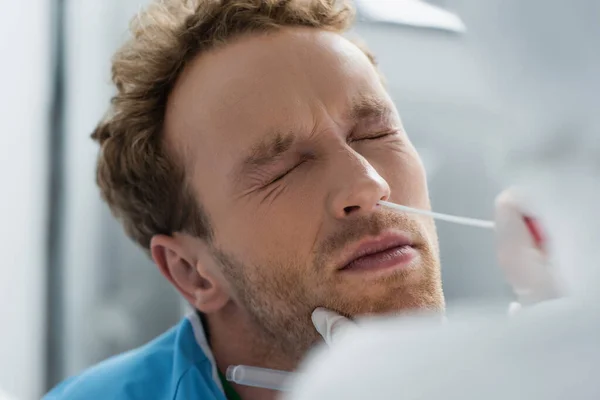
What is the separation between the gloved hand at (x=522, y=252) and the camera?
574 mm

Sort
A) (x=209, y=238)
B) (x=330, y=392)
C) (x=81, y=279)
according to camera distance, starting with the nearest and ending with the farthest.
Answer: (x=330, y=392), (x=209, y=238), (x=81, y=279)

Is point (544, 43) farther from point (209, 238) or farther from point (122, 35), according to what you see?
point (122, 35)

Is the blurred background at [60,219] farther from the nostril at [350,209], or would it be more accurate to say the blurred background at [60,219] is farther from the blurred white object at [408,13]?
the nostril at [350,209]

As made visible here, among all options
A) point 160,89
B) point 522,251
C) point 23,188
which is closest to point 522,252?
point 522,251

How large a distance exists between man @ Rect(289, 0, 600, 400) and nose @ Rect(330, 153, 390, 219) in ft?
1.29

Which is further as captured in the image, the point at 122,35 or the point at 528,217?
the point at 122,35

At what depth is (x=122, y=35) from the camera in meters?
1.88

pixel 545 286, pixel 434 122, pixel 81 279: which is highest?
pixel 545 286

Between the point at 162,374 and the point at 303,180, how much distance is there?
53 centimetres

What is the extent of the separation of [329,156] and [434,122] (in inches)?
17.8

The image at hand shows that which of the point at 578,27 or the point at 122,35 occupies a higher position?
the point at 578,27

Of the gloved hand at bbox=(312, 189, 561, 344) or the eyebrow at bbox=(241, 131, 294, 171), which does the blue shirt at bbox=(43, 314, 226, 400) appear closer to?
the eyebrow at bbox=(241, 131, 294, 171)

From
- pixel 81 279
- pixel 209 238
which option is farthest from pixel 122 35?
pixel 209 238

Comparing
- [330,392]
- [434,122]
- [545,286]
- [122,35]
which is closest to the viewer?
[330,392]
